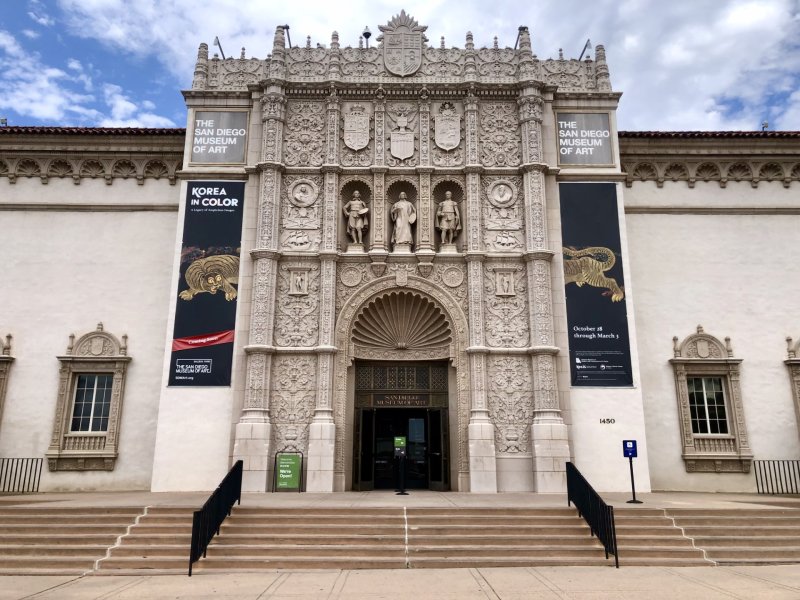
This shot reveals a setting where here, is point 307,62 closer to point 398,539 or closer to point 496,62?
point 496,62

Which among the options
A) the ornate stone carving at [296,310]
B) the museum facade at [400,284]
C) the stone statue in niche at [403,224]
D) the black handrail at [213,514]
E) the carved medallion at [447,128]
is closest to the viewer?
the black handrail at [213,514]

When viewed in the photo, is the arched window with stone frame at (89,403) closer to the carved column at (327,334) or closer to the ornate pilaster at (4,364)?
the ornate pilaster at (4,364)

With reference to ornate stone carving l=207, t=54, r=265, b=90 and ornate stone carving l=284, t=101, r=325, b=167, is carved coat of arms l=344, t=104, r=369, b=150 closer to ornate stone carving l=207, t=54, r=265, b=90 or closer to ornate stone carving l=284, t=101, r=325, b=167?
ornate stone carving l=284, t=101, r=325, b=167

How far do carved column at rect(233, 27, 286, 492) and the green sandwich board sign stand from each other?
0.96 ft

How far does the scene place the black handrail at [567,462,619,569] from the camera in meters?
10.1

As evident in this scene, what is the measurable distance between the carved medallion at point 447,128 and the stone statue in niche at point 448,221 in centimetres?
157

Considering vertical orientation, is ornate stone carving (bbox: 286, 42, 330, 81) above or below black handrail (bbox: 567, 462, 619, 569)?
above

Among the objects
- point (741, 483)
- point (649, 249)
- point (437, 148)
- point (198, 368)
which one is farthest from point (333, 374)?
point (741, 483)

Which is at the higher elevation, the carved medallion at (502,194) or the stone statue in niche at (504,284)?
the carved medallion at (502,194)

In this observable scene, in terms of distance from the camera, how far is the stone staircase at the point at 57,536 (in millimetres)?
10016

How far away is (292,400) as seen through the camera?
1648cm

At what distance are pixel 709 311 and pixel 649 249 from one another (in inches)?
101

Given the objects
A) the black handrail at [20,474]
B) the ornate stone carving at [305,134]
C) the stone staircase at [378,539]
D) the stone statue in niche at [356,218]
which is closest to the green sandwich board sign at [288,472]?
the stone staircase at [378,539]

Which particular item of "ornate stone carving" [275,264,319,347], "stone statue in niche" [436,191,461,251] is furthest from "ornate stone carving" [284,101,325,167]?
"stone statue in niche" [436,191,461,251]
